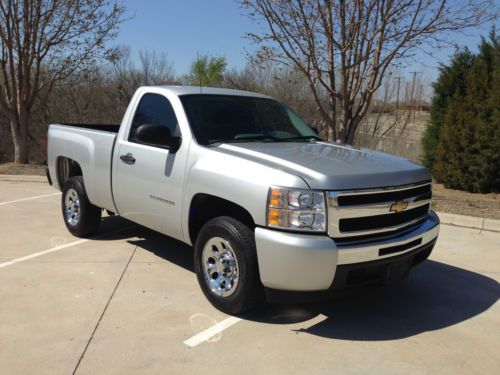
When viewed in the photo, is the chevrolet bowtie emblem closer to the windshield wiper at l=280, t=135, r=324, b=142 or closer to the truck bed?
the windshield wiper at l=280, t=135, r=324, b=142

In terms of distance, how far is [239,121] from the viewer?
15.6ft

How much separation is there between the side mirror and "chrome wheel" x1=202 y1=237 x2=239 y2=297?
99 cm

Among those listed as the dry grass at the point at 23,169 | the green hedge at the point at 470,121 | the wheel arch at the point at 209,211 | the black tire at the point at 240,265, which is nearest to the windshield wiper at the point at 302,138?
the wheel arch at the point at 209,211

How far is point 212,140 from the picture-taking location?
4363 mm

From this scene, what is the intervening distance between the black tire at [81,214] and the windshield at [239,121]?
6.84 feet

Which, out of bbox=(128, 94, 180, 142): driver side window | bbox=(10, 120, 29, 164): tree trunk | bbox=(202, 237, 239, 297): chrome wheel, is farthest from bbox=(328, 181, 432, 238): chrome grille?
bbox=(10, 120, 29, 164): tree trunk

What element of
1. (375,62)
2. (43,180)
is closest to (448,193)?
(375,62)

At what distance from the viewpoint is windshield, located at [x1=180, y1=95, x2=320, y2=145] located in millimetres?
4492

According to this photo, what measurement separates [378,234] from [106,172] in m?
3.14

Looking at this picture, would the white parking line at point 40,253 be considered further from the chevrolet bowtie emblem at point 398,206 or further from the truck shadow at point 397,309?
the chevrolet bowtie emblem at point 398,206

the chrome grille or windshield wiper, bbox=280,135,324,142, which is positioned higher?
windshield wiper, bbox=280,135,324,142

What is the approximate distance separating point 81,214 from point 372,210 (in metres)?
3.83

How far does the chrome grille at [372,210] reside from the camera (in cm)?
340

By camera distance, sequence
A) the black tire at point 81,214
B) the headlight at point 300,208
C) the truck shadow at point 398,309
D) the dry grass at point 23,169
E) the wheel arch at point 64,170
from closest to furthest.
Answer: the headlight at point 300,208 → the truck shadow at point 398,309 → the black tire at point 81,214 → the wheel arch at point 64,170 → the dry grass at point 23,169
